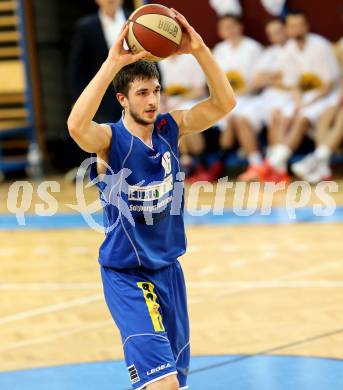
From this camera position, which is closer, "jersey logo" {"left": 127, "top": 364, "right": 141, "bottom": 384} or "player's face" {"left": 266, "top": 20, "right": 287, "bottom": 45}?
"jersey logo" {"left": 127, "top": 364, "right": 141, "bottom": 384}

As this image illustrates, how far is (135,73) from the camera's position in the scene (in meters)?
4.31

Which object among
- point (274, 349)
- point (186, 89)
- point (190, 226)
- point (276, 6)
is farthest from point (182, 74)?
point (274, 349)

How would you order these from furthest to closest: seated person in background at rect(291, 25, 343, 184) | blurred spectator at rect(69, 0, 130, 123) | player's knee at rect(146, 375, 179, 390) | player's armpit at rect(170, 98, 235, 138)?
seated person in background at rect(291, 25, 343, 184), blurred spectator at rect(69, 0, 130, 123), player's armpit at rect(170, 98, 235, 138), player's knee at rect(146, 375, 179, 390)

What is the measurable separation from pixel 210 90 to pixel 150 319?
1046 mm

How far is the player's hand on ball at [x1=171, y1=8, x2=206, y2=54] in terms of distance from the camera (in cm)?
429

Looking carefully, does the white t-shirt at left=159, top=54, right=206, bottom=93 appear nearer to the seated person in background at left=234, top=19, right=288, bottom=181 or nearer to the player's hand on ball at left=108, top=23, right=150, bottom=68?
the seated person in background at left=234, top=19, right=288, bottom=181

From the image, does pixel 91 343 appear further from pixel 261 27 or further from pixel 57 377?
pixel 261 27

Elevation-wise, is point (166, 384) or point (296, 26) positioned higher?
point (296, 26)

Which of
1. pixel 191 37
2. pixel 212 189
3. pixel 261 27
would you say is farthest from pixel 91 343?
pixel 261 27

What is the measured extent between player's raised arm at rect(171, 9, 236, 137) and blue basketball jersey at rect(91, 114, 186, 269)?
0.70 feet

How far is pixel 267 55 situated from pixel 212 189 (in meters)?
1.69

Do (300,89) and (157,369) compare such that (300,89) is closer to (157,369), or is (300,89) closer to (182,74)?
(182,74)

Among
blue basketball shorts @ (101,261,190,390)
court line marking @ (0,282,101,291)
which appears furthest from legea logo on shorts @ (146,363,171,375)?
court line marking @ (0,282,101,291)

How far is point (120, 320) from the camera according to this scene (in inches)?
168
